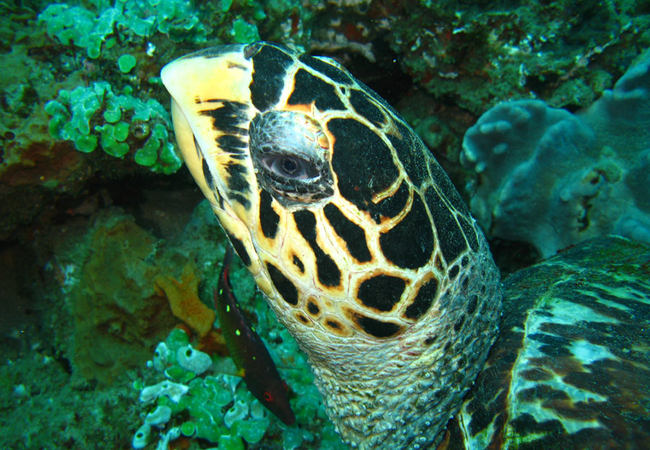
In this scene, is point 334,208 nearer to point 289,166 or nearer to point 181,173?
point 289,166

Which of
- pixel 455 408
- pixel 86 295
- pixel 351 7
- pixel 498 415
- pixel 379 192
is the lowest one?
pixel 86 295

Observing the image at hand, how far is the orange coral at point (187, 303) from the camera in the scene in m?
2.82

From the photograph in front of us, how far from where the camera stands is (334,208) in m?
1.17

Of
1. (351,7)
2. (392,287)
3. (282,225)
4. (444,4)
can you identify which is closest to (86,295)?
(282,225)

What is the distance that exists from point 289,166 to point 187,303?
214 centimetres

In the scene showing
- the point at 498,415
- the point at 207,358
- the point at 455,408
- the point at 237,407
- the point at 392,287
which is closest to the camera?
the point at 392,287

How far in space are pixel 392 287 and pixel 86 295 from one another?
2.99 meters

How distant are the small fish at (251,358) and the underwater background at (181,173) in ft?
0.89

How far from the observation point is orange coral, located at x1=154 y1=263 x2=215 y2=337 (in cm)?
282

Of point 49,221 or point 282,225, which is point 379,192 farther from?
point 49,221

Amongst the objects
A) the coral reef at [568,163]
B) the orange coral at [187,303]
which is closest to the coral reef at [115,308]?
the orange coral at [187,303]

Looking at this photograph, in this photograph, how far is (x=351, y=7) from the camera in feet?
10.6

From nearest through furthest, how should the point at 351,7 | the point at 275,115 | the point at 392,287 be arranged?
the point at 275,115
the point at 392,287
the point at 351,7

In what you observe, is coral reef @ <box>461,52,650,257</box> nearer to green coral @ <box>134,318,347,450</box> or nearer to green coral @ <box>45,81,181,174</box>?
green coral @ <box>134,318,347,450</box>
